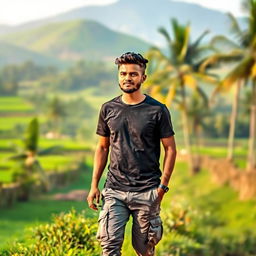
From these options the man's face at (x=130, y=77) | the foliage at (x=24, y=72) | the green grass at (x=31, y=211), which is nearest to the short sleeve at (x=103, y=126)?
the man's face at (x=130, y=77)

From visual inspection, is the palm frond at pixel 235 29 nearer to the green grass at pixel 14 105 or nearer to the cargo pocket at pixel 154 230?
the cargo pocket at pixel 154 230

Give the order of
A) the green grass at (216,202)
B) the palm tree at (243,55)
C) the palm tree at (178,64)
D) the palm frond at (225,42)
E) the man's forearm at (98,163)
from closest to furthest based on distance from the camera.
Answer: the man's forearm at (98,163), the green grass at (216,202), the palm tree at (243,55), the palm frond at (225,42), the palm tree at (178,64)

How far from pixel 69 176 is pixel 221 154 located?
1871 cm

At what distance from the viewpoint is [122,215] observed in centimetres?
502

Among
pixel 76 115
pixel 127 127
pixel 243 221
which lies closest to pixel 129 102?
pixel 127 127

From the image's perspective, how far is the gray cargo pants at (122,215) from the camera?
16.3 feet

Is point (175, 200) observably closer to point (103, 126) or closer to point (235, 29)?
point (235, 29)

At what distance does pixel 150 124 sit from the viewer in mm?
4895

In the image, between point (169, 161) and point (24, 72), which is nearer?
point (169, 161)

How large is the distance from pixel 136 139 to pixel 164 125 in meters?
0.23

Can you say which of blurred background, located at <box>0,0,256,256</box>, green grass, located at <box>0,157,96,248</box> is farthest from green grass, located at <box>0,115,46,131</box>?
green grass, located at <box>0,157,96,248</box>

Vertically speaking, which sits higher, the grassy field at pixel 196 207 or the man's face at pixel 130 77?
the man's face at pixel 130 77

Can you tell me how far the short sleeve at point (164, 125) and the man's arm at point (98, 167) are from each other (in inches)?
17.7

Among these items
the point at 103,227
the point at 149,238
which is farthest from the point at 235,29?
the point at 103,227
